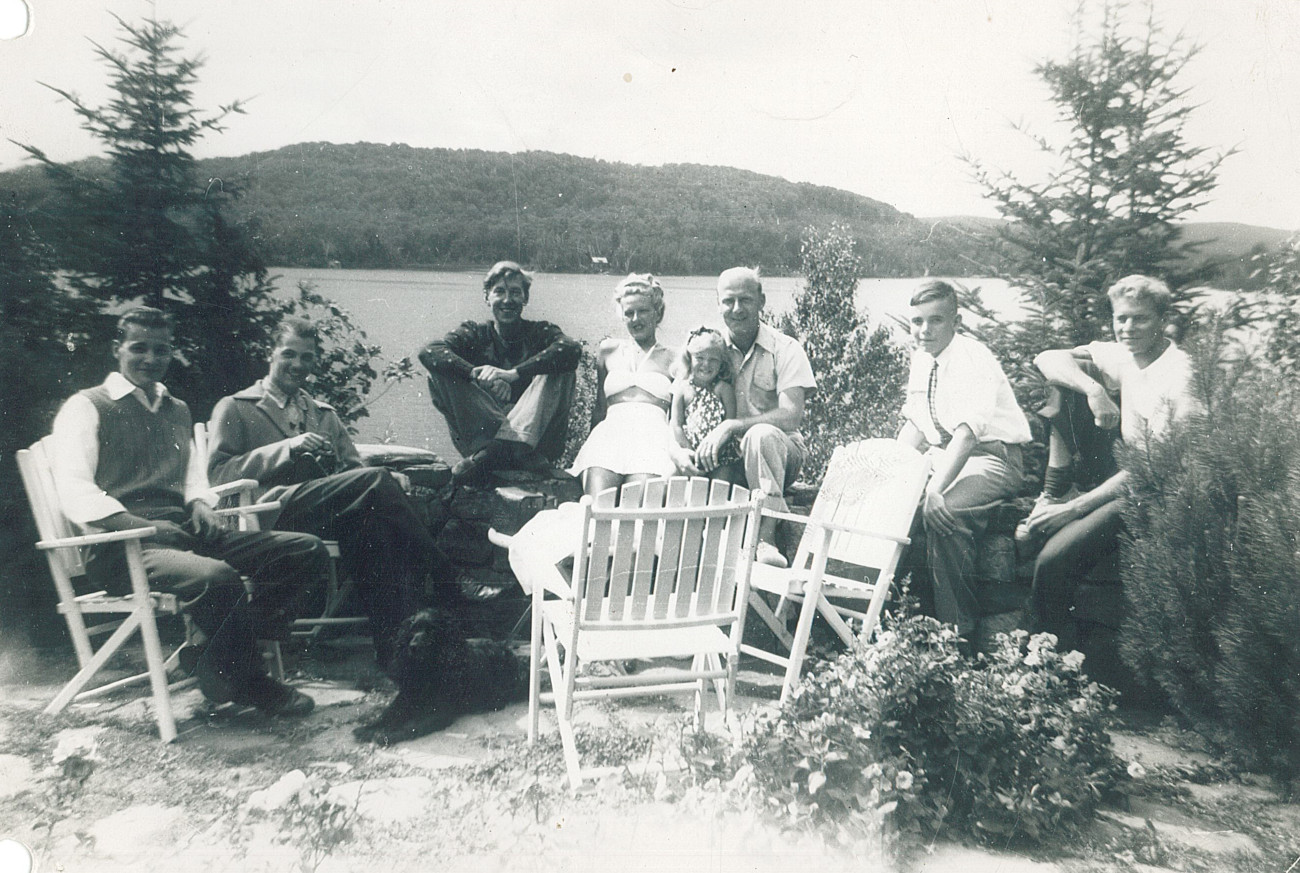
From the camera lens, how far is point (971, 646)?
168 inches

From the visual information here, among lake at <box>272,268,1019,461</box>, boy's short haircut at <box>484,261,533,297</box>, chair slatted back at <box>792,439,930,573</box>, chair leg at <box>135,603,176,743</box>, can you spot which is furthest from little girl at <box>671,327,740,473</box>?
chair leg at <box>135,603,176,743</box>

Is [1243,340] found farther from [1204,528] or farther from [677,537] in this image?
[677,537]

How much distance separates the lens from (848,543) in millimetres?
4203

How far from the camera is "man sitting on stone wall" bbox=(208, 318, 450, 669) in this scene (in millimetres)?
4000

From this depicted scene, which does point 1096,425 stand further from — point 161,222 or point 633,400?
point 161,222

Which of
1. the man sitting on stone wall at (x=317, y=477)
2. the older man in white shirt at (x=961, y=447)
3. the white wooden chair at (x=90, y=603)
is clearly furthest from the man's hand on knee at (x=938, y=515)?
the white wooden chair at (x=90, y=603)

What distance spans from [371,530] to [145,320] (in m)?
1.38

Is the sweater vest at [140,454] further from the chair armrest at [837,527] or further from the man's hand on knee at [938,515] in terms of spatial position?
the man's hand on knee at [938,515]

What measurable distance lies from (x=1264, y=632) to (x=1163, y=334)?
56.1 inches

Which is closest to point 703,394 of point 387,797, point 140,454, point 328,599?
point 328,599

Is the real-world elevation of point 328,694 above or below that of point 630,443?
below

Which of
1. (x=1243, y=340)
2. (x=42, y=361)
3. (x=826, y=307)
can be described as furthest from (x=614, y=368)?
(x=1243, y=340)

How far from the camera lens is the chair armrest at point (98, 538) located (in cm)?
355

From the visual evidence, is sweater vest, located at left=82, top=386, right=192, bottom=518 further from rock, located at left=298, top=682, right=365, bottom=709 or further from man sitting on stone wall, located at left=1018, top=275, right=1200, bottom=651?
man sitting on stone wall, located at left=1018, top=275, right=1200, bottom=651
